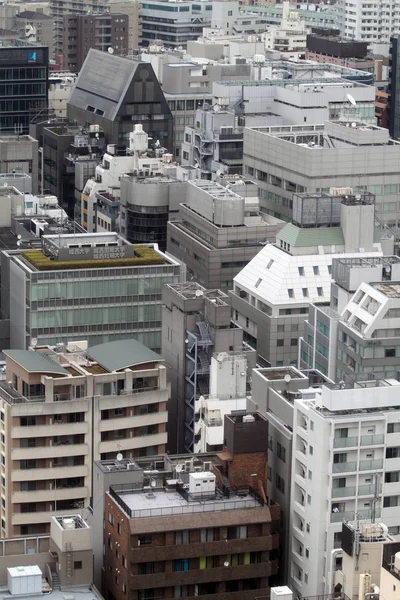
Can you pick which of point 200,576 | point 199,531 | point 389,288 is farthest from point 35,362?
Result: point 389,288

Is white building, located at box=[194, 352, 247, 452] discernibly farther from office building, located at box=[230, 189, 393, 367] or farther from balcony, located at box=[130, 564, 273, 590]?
office building, located at box=[230, 189, 393, 367]

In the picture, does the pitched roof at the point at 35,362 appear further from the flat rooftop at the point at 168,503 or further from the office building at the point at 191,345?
the flat rooftop at the point at 168,503

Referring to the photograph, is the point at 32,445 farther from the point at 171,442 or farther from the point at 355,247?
the point at 355,247

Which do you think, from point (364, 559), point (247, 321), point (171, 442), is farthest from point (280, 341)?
point (364, 559)

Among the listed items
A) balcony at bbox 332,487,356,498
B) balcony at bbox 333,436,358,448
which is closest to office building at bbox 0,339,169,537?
balcony at bbox 332,487,356,498

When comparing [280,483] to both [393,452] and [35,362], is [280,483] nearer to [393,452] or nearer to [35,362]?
[393,452]
